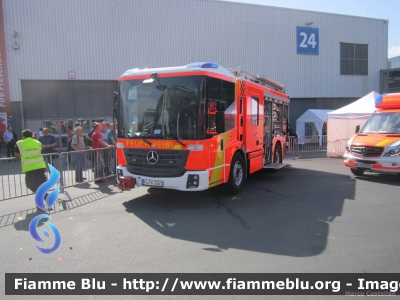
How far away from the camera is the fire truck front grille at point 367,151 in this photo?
9.70 m

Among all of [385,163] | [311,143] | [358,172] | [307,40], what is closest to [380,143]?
[385,163]

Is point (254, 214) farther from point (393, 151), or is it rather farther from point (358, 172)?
point (358, 172)

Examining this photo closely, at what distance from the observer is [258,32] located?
85.9ft

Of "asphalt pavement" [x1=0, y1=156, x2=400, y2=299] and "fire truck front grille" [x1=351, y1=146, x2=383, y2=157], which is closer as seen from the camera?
"asphalt pavement" [x1=0, y1=156, x2=400, y2=299]

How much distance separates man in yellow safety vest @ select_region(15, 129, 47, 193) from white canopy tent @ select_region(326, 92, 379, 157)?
1460 cm

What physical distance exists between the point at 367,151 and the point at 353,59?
23178 mm

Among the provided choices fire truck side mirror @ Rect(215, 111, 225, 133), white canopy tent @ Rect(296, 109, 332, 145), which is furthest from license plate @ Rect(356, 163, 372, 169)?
white canopy tent @ Rect(296, 109, 332, 145)

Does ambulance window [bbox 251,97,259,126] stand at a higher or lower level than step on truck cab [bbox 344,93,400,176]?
higher

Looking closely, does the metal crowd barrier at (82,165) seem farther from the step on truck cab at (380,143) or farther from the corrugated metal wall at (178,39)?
the corrugated metal wall at (178,39)

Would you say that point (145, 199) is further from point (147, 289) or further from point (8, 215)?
point (147, 289)

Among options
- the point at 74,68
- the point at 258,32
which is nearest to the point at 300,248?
the point at 74,68

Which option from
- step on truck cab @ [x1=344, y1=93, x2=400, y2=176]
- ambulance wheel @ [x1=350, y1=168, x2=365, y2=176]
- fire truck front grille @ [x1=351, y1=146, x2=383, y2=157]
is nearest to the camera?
step on truck cab @ [x1=344, y1=93, x2=400, y2=176]

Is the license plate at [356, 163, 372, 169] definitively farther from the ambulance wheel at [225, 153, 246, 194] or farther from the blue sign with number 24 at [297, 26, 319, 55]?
the blue sign with number 24 at [297, 26, 319, 55]

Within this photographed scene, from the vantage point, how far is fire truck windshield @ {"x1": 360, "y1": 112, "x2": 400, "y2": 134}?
33.9 ft
